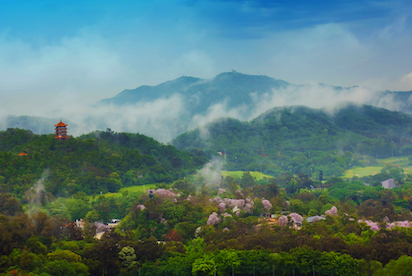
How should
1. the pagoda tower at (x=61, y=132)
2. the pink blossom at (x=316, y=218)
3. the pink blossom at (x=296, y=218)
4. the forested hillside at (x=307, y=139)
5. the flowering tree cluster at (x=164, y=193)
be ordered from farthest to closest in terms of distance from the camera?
the forested hillside at (x=307, y=139)
the pagoda tower at (x=61, y=132)
the flowering tree cluster at (x=164, y=193)
the pink blossom at (x=316, y=218)
the pink blossom at (x=296, y=218)

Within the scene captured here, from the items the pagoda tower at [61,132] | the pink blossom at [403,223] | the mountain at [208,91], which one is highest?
the mountain at [208,91]

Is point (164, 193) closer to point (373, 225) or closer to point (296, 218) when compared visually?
point (296, 218)

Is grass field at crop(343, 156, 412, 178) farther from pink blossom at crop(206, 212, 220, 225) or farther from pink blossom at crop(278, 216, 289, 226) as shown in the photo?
pink blossom at crop(206, 212, 220, 225)

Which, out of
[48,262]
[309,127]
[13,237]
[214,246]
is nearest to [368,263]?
[214,246]

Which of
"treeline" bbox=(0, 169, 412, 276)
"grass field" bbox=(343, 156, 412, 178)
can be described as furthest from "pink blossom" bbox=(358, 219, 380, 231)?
"grass field" bbox=(343, 156, 412, 178)

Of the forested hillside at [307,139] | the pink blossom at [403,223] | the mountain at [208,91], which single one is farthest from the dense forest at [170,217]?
the mountain at [208,91]

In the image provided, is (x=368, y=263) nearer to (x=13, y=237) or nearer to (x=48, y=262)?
(x=48, y=262)

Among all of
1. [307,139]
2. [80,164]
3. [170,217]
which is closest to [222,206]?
[170,217]

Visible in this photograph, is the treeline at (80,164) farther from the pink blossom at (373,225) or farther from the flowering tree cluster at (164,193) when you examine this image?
the pink blossom at (373,225)
